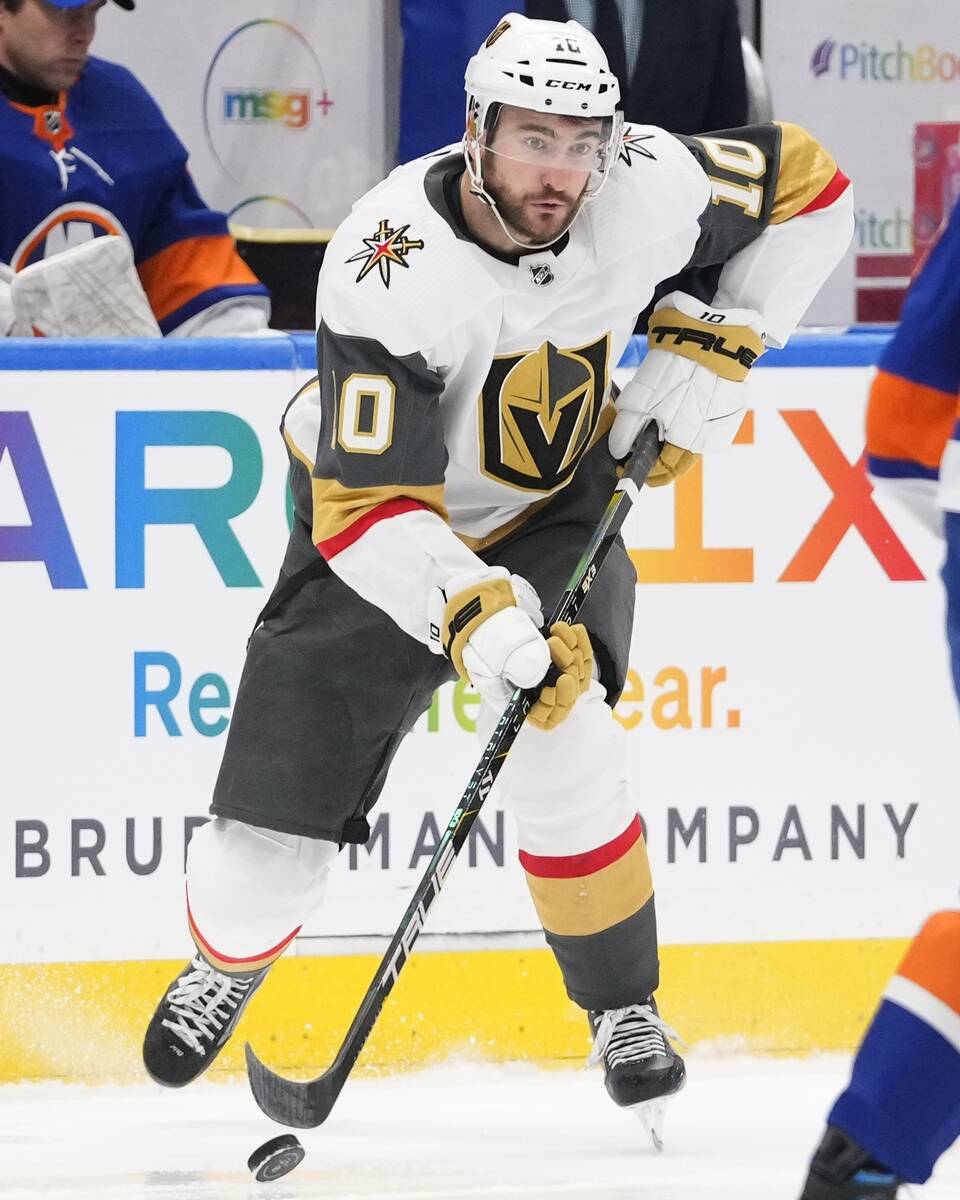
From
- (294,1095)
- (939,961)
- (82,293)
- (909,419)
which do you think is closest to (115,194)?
(82,293)

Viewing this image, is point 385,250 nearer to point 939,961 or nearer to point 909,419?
point 909,419

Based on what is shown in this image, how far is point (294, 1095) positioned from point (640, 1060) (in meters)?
0.42

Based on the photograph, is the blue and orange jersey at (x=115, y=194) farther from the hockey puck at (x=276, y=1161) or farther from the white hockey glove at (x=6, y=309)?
the hockey puck at (x=276, y=1161)

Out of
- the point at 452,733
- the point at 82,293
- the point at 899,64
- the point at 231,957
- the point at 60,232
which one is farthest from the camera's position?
the point at 899,64

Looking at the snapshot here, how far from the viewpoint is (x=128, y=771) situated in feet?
9.23

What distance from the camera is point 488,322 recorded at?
228 cm

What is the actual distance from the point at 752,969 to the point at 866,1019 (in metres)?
0.18

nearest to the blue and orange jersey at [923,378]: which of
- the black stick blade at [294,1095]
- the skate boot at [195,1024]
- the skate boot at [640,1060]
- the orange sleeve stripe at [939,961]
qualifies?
the orange sleeve stripe at [939,961]

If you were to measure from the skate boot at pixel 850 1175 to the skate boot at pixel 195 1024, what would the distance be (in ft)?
3.47

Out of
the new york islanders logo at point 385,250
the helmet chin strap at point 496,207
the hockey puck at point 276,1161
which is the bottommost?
the hockey puck at point 276,1161

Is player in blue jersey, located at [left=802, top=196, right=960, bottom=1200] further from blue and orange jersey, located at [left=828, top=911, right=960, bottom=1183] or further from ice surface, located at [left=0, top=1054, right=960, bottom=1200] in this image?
ice surface, located at [left=0, top=1054, right=960, bottom=1200]

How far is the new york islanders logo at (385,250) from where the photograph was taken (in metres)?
2.23

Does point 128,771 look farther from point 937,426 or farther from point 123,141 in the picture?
point 937,426

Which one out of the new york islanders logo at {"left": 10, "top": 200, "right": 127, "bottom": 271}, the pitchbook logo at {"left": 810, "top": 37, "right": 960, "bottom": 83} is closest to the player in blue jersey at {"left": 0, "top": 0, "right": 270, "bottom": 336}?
the new york islanders logo at {"left": 10, "top": 200, "right": 127, "bottom": 271}
